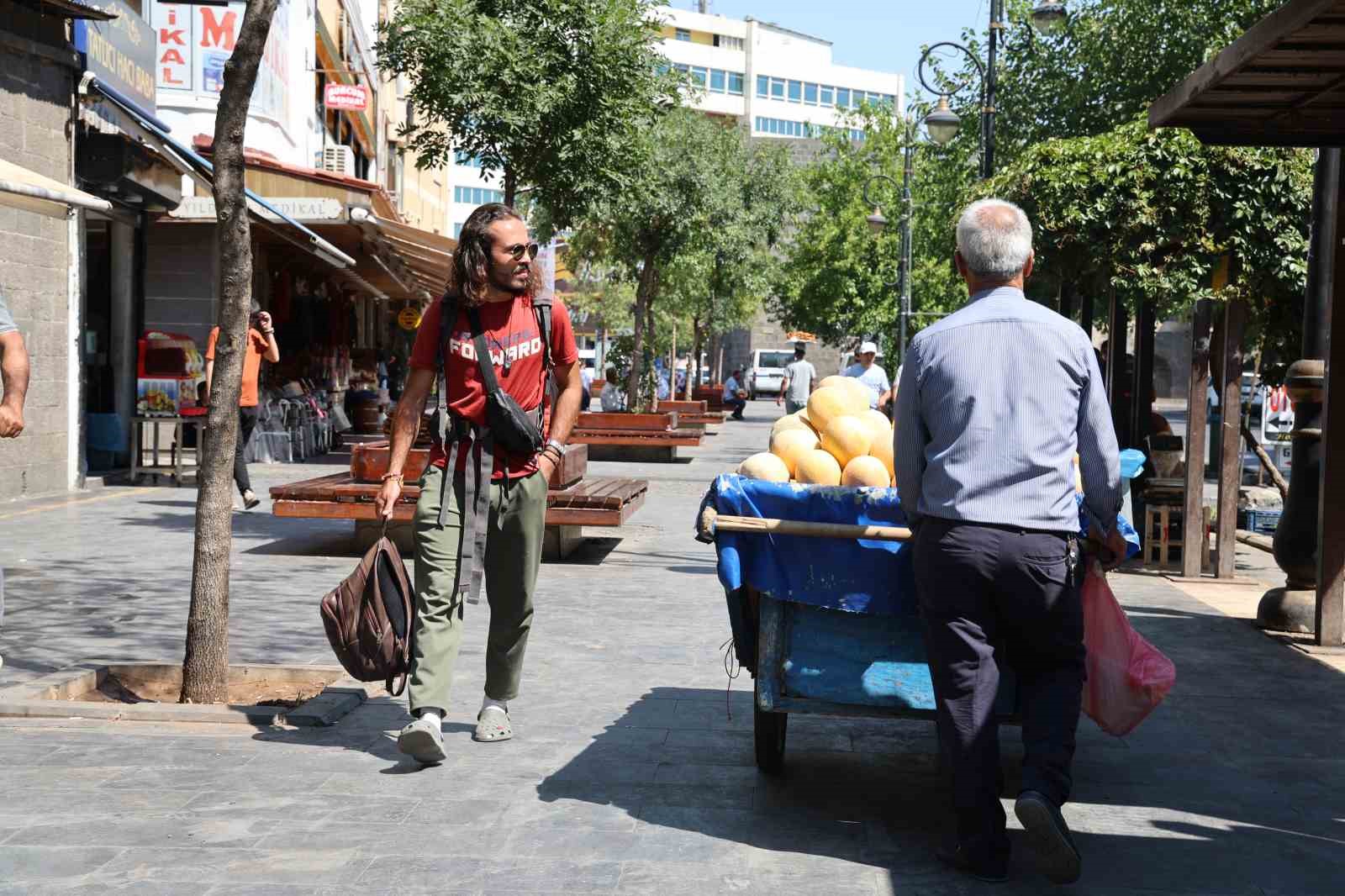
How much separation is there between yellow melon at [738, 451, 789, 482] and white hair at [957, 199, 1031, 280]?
1.07 meters

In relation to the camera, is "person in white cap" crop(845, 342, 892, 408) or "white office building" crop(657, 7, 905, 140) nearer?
"person in white cap" crop(845, 342, 892, 408)

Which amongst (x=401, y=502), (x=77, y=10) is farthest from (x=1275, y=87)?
(x=77, y=10)

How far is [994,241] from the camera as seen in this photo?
4352 millimetres

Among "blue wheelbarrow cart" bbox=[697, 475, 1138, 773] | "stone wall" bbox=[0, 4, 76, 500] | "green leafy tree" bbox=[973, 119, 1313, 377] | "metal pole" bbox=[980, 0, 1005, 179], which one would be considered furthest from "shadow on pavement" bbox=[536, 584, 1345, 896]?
"metal pole" bbox=[980, 0, 1005, 179]

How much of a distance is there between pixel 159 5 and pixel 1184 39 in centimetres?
1808

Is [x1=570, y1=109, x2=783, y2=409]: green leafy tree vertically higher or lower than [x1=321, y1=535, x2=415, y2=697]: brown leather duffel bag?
higher

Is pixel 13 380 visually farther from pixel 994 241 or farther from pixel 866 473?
pixel 994 241

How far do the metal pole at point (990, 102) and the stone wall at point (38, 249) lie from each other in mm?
11212

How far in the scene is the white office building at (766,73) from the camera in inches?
4097

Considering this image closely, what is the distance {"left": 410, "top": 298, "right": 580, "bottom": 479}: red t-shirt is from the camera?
536cm

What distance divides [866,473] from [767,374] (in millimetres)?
66732

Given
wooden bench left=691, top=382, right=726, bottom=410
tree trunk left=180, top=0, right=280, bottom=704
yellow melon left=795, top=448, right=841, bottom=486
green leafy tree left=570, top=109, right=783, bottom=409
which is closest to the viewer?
yellow melon left=795, top=448, right=841, bottom=486

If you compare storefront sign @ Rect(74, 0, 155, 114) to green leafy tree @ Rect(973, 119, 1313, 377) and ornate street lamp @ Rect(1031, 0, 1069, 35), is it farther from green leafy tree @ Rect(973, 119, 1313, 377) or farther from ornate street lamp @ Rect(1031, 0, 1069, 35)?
ornate street lamp @ Rect(1031, 0, 1069, 35)

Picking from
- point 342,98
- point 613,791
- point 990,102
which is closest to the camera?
point 613,791
